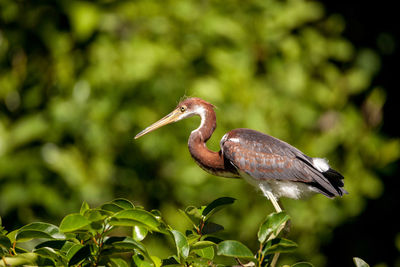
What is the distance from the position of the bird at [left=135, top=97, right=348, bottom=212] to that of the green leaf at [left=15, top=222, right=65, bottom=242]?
1.05 metres

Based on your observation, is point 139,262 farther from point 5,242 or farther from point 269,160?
point 269,160

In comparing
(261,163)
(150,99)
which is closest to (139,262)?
(261,163)

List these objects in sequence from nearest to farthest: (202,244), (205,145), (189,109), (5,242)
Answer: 1. (5,242)
2. (202,244)
3. (205,145)
4. (189,109)

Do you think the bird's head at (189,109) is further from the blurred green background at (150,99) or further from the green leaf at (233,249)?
the green leaf at (233,249)

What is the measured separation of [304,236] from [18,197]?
6.70 feet

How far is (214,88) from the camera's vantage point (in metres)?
3.88

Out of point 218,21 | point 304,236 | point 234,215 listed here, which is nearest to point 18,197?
point 234,215

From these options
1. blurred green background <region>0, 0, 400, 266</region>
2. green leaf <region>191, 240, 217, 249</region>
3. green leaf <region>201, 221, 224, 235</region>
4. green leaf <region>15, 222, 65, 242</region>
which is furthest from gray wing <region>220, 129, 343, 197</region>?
green leaf <region>15, 222, 65, 242</region>

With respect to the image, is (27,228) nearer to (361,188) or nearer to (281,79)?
(281,79)

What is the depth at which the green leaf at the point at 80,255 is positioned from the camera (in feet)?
5.04

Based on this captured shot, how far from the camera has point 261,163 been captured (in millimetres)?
2688

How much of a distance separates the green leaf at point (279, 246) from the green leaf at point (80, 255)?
0.48 metres

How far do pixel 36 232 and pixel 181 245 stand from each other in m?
0.38

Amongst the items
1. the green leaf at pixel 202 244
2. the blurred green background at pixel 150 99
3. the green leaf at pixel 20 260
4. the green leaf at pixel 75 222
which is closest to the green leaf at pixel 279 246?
the green leaf at pixel 202 244
